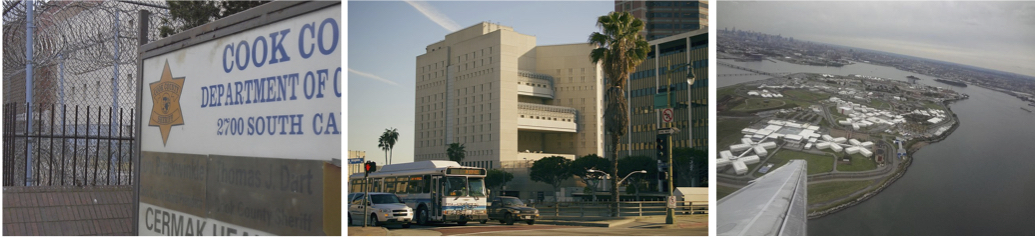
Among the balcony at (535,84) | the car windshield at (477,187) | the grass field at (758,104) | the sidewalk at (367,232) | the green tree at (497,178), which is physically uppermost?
the balcony at (535,84)

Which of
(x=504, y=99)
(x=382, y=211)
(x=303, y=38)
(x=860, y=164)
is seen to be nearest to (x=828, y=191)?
(x=860, y=164)

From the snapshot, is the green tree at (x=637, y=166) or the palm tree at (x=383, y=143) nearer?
the green tree at (x=637, y=166)

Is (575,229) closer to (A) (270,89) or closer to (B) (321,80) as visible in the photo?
(A) (270,89)

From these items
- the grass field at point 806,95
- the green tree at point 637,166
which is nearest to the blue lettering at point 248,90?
the grass field at point 806,95

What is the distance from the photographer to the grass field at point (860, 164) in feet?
59.7

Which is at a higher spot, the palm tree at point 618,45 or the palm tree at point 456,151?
the palm tree at point 618,45

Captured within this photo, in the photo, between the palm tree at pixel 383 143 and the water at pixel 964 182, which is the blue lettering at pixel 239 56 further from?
the palm tree at pixel 383 143

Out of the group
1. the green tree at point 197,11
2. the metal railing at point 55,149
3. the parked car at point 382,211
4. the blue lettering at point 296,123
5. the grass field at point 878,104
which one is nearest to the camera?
the blue lettering at point 296,123

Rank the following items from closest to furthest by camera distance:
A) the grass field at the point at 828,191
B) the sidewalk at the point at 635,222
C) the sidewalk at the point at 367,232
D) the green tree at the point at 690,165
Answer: the sidewalk at the point at 367,232, the grass field at the point at 828,191, the sidewalk at the point at 635,222, the green tree at the point at 690,165

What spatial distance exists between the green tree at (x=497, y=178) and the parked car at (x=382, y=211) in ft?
213

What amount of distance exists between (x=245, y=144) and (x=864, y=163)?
1621 cm

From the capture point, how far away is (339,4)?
5.66 meters

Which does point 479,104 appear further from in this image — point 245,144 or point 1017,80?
point 245,144

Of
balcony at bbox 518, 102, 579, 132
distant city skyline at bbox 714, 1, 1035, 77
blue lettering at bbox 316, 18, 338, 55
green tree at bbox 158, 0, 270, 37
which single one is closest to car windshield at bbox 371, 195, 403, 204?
green tree at bbox 158, 0, 270, 37
